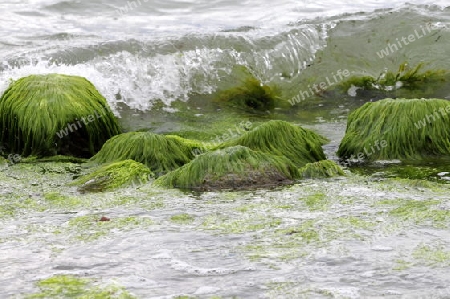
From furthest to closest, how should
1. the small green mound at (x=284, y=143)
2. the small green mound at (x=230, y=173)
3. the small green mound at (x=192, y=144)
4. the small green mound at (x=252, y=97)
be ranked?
the small green mound at (x=252, y=97) → the small green mound at (x=192, y=144) → the small green mound at (x=284, y=143) → the small green mound at (x=230, y=173)

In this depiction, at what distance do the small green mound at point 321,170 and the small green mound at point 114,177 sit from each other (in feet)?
4.44

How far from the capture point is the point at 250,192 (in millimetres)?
5879

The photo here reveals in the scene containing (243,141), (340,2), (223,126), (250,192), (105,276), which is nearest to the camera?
(105,276)

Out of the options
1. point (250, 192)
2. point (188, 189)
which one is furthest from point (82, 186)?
point (250, 192)

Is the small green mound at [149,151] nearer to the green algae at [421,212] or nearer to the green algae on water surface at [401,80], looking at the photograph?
the green algae at [421,212]

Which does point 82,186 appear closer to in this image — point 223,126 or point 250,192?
point 250,192

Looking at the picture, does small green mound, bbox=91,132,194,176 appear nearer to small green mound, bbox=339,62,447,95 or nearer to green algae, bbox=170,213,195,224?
green algae, bbox=170,213,195,224

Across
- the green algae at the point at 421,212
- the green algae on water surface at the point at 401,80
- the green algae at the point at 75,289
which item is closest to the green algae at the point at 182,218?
the green algae at the point at 75,289

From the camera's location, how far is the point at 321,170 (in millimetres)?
6504

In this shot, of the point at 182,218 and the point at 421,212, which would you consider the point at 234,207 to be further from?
the point at 421,212

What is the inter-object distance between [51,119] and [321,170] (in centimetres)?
284

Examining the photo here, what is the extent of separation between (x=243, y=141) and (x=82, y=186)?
1.72 meters

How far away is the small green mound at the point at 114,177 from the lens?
620cm

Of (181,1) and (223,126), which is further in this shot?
(181,1)
